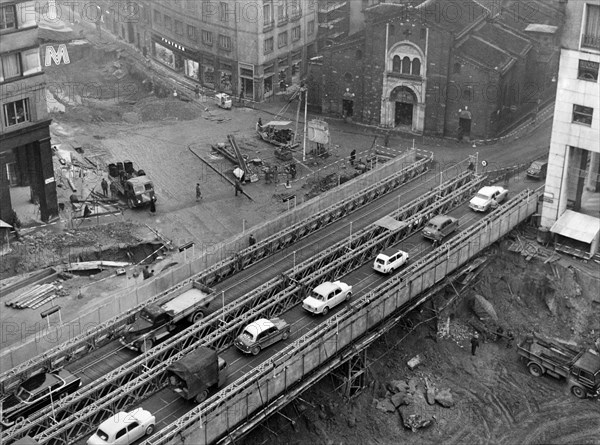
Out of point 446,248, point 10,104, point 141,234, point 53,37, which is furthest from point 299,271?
point 53,37

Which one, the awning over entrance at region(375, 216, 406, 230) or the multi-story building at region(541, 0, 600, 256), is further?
the awning over entrance at region(375, 216, 406, 230)

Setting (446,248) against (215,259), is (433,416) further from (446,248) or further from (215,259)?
(215,259)

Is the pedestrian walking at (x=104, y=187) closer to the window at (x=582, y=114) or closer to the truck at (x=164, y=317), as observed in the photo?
the truck at (x=164, y=317)

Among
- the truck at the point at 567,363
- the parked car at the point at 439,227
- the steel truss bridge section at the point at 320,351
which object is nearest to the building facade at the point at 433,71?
the steel truss bridge section at the point at 320,351

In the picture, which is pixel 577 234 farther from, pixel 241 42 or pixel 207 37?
pixel 207 37

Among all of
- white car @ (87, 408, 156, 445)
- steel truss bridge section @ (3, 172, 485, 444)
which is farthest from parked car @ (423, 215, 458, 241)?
white car @ (87, 408, 156, 445)

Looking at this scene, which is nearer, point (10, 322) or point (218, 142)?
point (10, 322)

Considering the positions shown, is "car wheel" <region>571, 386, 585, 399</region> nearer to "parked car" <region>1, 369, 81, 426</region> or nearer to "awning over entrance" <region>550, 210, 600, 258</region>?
"awning over entrance" <region>550, 210, 600, 258</region>
